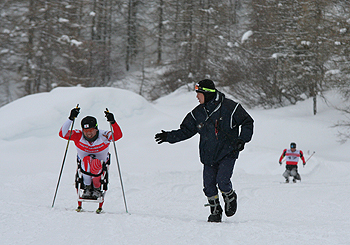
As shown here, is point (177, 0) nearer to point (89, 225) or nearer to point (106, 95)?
point (106, 95)

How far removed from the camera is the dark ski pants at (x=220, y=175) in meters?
4.83

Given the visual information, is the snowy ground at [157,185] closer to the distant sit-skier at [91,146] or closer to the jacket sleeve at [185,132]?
the distant sit-skier at [91,146]

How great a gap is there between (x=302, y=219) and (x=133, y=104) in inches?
468

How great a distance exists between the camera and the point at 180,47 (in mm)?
38156

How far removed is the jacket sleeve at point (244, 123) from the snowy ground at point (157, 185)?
3.21ft

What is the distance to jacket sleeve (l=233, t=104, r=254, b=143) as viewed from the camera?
4.71 meters

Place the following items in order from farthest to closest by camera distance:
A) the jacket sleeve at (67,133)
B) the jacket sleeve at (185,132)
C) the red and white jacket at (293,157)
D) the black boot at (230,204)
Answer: the red and white jacket at (293,157)
the jacket sleeve at (67,133)
the jacket sleeve at (185,132)
the black boot at (230,204)

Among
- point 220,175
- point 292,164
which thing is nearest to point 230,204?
point 220,175

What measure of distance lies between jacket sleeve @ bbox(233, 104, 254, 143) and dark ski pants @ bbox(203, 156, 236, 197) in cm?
34

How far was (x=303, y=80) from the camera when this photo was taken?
24.9m

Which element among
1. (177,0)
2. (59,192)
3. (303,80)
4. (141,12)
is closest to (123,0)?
(141,12)

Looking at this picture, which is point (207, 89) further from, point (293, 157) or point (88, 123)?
point (293, 157)

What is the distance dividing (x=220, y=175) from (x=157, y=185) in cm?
526

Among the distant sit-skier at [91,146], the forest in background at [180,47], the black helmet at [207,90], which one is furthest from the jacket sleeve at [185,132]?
the forest in background at [180,47]
